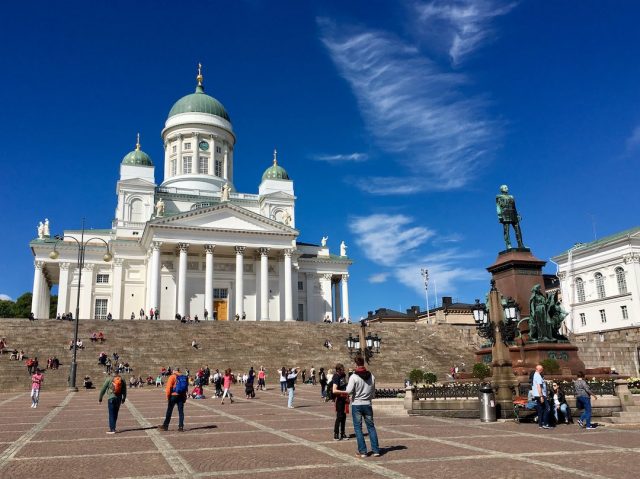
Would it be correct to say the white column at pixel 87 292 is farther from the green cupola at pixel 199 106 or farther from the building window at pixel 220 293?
the green cupola at pixel 199 106

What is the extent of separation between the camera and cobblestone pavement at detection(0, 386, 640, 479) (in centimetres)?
911

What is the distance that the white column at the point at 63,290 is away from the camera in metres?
61.3

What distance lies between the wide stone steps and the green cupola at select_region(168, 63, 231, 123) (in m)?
38.6

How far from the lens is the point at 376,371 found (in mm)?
41312

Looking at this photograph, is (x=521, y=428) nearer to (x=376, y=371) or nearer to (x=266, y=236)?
(x=376, y=371)

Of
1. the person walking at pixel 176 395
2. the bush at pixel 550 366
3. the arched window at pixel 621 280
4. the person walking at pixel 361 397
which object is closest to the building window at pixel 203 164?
the arched window at pixel 621 280

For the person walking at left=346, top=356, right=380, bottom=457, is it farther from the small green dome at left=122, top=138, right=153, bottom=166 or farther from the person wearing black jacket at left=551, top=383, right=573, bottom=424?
the small green dome at left=122, top=138, right=153, bottom=166

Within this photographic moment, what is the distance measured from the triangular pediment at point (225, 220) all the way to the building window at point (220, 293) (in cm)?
734

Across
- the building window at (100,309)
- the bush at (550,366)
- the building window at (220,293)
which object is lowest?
the bush at (550,366)

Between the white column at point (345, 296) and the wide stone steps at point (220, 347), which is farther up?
the white column at point (345, 296)

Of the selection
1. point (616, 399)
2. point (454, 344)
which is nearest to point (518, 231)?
point (616, 399)

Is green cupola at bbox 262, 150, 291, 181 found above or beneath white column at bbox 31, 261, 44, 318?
above

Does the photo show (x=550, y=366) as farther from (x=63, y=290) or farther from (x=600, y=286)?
(x=63, y=290)

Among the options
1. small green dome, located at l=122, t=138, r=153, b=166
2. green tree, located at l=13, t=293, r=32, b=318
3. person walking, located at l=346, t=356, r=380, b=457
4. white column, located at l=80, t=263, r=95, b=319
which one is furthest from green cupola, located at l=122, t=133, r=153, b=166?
person walking, located at l=346, t=356, r=380, b=457
